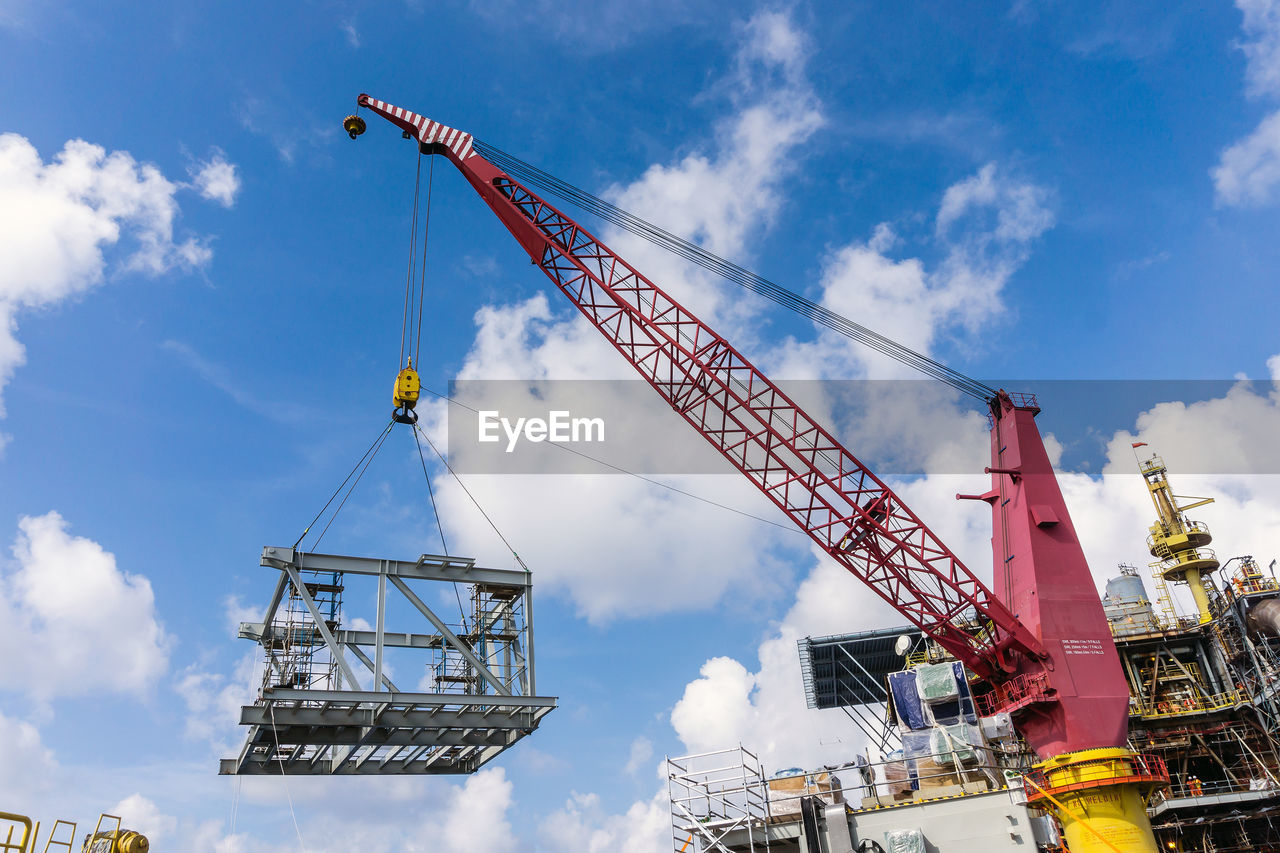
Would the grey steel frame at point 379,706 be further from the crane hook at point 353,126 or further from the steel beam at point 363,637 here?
the crane hook at point 353,126

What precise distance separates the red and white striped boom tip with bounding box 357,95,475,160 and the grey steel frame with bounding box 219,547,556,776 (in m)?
21.2

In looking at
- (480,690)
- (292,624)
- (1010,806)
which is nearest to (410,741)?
(480,690)

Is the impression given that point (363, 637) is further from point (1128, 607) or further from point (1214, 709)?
point (1128, 607)

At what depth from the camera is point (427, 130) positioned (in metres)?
38.5

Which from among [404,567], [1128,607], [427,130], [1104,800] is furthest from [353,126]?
[1128,607]

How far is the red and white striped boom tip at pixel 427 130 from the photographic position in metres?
38.0

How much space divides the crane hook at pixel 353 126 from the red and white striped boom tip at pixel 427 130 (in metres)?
2.09

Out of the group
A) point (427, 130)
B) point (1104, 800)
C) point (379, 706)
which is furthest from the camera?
point (427, 130)

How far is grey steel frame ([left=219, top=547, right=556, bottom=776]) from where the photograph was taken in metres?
23.6

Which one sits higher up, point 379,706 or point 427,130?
point 427,130

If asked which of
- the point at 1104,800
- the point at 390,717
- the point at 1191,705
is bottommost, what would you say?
the point at 1104,800

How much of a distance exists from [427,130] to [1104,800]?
128 feet

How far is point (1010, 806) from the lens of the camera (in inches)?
923

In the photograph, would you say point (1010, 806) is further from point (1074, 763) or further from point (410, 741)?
point (410, 741)
